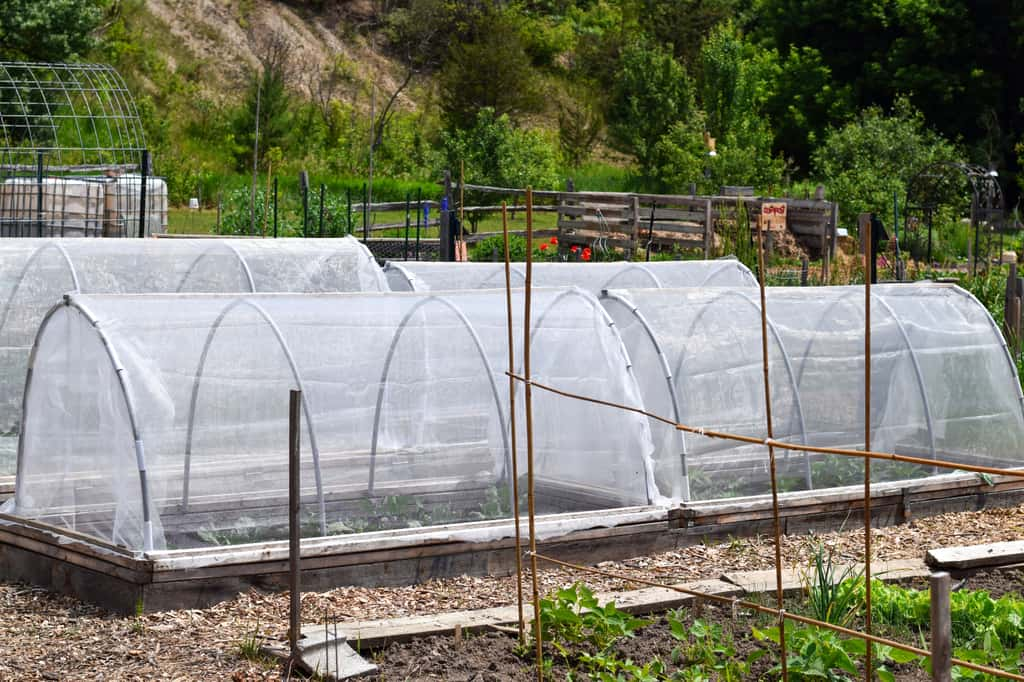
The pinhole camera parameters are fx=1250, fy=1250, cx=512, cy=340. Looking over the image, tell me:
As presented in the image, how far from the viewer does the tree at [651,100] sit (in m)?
34.5

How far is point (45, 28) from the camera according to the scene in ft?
97.3

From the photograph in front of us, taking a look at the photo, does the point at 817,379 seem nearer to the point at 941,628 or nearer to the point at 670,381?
the point at 670,381

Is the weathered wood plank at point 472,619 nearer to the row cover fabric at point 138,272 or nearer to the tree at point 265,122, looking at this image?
the row cover fabric at point 138,272

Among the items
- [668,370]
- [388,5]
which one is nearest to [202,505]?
[668,370]

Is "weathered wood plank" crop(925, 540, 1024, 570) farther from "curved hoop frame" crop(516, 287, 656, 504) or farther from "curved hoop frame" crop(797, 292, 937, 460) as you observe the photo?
"curved hoop frame" crop(797, 292, 937, 460)

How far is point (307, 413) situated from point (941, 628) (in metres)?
4.08

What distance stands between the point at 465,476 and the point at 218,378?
4.91 feet

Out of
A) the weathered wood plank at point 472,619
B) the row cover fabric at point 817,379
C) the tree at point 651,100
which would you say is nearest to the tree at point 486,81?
the tree at point 651,100

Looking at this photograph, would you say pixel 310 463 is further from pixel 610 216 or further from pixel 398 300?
pixel 610 216

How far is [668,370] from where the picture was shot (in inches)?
303

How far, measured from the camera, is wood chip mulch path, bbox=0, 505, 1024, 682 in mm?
5168

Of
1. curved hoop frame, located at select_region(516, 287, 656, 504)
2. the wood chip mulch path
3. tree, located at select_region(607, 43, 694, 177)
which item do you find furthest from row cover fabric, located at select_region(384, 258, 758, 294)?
tree, located at select_region(607, 43, 694, 177)

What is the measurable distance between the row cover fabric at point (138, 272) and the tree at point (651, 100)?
955 inches

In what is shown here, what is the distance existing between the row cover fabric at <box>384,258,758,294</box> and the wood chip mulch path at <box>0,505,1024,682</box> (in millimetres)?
3684
